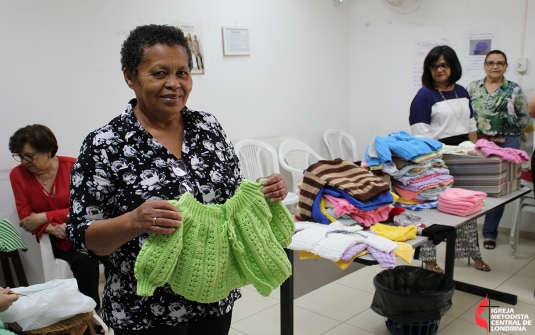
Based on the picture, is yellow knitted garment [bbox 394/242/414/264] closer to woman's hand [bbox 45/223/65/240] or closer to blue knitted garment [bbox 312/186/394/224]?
blue knitted garment [bbox 312/186/394/224]

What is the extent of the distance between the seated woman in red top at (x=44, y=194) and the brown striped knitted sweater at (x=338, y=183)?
1414 mm

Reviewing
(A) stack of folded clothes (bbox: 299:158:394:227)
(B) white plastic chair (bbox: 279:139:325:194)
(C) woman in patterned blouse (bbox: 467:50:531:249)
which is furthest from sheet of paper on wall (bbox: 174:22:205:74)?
(C) woman in patterned blouse (bbox: 467:50:531:249)

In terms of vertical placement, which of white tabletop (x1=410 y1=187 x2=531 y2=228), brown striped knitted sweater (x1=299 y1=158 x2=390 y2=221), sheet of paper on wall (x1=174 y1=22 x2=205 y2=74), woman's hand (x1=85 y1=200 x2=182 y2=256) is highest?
sheet of paper on wall (x1=174 y1=22 x2=205 y2=74)

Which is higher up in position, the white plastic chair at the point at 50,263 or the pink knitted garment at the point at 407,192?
the pink knitted garment at the point at 407,192

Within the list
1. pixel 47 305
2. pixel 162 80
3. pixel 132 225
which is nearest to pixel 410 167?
pixel 162 80

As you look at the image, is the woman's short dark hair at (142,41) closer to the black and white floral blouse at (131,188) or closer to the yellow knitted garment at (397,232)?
the black and white floral blouse at (131,188)

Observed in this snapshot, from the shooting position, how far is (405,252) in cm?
199

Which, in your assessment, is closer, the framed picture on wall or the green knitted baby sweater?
the green knitted baby sweater

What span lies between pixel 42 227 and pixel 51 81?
99cm

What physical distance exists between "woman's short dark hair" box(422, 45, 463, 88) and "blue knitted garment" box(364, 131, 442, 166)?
0.79 m

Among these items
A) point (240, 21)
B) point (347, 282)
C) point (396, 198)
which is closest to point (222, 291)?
point (396, 198)

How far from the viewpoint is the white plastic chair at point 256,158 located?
14.1 feet

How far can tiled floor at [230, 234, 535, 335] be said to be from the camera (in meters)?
2.89

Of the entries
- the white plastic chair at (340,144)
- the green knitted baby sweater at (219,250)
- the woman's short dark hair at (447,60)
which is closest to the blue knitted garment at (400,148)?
the woman's short dark hair at (447,60)
